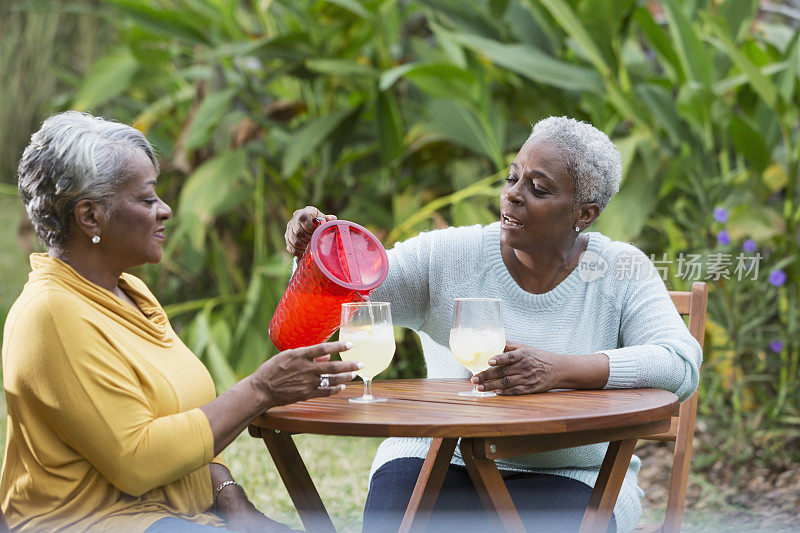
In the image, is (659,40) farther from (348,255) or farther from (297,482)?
(297,482)

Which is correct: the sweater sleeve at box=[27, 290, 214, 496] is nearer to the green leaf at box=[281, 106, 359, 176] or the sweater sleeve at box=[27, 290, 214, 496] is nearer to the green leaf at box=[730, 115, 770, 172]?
the green leaf at box=[281, 106, 359, 176]

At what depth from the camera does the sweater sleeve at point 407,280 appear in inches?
89.8

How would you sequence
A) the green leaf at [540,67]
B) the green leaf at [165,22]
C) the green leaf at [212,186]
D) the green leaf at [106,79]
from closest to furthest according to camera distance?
the green leaf at [540,67] → the green leaf at [212,186] → the green leaf at [165,22] → the green leaf at [106,79]

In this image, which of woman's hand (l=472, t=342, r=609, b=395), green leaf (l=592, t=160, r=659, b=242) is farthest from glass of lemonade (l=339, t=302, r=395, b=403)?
green leaf (l=592, t=160, r=659, b=242)

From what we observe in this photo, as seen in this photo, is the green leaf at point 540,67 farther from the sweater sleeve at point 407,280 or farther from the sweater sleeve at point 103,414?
the sweater sleeve at point 103,414

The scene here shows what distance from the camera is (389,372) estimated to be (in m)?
4.80

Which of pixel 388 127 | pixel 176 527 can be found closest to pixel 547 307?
pixel 176 527

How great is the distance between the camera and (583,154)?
2.13m

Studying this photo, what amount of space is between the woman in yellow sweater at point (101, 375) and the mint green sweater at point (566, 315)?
649mm

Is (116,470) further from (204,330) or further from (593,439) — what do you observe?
(204,330)

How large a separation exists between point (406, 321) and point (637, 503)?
707 millimetres

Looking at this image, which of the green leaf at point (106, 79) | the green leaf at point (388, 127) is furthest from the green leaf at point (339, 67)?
the green leaf at point (106, 79)

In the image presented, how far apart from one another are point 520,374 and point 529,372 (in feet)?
0.06

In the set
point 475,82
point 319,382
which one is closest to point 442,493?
point 319,382
